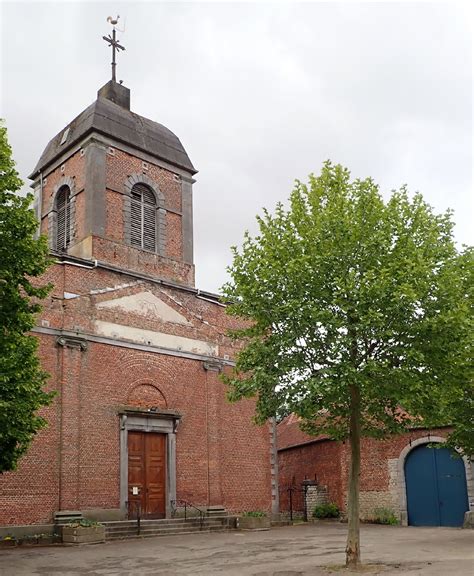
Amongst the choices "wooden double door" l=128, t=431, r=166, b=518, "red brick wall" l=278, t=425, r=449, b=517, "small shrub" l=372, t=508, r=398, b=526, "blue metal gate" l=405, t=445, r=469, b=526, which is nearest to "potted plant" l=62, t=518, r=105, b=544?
"wooden double door" l=128, t=431, r=166, b=518

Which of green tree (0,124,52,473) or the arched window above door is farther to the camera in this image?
the arched window above door

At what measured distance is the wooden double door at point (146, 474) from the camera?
799 inches

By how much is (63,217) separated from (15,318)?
12.2 meters

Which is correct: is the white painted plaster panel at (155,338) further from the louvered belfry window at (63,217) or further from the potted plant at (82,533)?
the potted plant at (82,533)

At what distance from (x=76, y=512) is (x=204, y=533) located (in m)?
4.09

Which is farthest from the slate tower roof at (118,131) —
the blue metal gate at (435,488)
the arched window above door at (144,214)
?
the blue metal gate at (435,488)

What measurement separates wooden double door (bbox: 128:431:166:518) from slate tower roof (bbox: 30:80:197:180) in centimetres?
1014

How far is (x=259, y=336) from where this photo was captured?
1377 centimetres

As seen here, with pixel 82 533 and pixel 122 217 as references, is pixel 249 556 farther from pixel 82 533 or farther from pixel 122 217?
pixel 122 217

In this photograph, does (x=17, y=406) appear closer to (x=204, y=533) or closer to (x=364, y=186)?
A: (x=364, y=186)

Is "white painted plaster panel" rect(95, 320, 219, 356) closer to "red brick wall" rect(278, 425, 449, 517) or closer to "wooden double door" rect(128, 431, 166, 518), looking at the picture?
A: "wooden double door" rect(128, 431, 166, 518)

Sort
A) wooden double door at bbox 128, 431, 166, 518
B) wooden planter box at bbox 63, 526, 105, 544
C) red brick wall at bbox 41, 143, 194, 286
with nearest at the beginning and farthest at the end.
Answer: wooden planter box at bbox 63, 526, 105, 544 → wooden double door at bbox 128, 431, 166, 518 → red brick wall at bbox 41, 143, 194, 286

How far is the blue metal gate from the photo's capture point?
23.3 m

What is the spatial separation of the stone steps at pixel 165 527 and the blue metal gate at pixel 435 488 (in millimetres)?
7004
